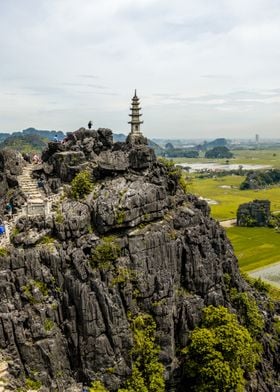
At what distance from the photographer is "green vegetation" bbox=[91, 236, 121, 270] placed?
132ft

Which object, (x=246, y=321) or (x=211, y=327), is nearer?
(x=211, y=327)

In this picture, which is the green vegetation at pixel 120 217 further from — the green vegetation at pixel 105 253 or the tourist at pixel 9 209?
the tourist at pixel 9 209

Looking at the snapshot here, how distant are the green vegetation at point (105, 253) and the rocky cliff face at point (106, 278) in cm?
9

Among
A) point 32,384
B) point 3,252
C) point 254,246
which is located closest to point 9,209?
point 3,252

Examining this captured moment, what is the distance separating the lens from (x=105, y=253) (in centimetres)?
4072

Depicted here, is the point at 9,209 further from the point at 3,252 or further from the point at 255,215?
the point at 255,215

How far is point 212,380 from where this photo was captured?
3984cm

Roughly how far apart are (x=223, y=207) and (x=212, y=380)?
416ft

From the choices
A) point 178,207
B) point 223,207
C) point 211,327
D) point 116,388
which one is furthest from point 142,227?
point 223,207

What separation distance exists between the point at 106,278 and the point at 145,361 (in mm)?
8372

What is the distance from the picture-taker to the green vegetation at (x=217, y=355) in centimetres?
3962

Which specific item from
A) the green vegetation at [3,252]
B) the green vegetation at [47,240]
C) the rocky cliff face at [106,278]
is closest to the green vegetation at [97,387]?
the rocky cliff face at [106,278]

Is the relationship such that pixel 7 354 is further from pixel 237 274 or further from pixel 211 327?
pixel 237 274

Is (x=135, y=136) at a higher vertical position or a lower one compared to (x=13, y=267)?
higher
